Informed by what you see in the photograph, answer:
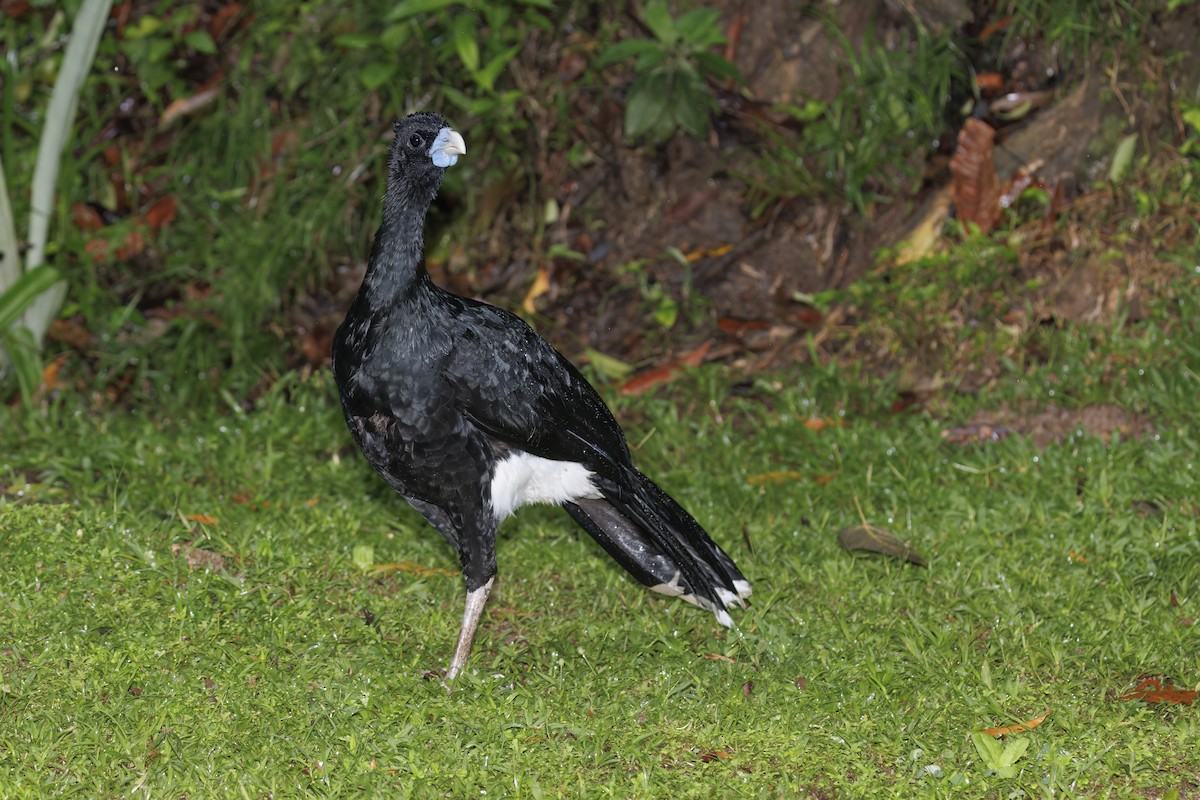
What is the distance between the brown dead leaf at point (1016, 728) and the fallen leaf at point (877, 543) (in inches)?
44.1

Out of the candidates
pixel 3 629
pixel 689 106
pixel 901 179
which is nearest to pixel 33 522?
pixel 3 629

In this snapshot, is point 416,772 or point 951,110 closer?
point 416,772

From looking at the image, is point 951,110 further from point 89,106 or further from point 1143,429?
point 89,106

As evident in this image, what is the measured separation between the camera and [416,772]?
409cm

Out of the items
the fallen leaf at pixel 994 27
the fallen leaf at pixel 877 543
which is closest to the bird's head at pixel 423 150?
the fallen leaf at pixel 877 543

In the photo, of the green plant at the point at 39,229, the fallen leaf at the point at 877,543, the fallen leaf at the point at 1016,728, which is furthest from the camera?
the green plant at the point at 39,229

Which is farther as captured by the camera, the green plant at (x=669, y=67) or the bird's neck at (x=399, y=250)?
the green plant at (x=669, y=67)

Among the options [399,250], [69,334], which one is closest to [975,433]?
[399,250]

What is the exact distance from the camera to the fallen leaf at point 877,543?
5.47 metres

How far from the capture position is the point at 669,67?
24.7ft

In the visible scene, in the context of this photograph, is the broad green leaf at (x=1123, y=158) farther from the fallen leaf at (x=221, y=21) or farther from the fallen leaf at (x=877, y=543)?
the fallen leaf at (x=221, y=21)

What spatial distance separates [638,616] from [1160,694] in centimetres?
185

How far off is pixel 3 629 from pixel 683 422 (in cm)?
333

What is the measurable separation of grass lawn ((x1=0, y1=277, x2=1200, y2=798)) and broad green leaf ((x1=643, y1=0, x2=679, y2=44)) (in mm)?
1901
